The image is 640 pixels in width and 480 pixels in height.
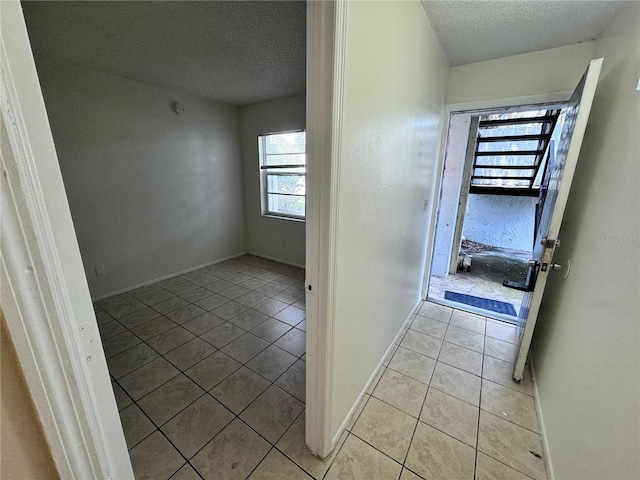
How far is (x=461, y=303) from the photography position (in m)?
2.85

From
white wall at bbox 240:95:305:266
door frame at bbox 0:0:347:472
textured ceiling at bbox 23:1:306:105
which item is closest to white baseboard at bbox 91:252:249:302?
white wall at bbox 240:95:305:266

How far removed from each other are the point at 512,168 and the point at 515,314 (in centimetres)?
238

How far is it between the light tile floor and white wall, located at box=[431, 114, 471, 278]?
1139 mm

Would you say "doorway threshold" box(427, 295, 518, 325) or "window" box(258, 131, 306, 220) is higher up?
"window" box(258, 131, 306, 220)

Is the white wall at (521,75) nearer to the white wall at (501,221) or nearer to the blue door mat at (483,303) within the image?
the blue door mat at (483,303)

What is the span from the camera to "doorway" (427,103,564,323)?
3078mm

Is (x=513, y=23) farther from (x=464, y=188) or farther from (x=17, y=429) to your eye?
(x=17, y=429)

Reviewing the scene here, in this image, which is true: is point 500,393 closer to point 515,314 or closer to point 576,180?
point 515,314

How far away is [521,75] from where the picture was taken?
6.88 ft

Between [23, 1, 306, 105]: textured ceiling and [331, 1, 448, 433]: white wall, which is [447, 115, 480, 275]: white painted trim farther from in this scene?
[23, 1, 306, 105]: textured ceiling

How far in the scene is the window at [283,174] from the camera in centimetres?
372

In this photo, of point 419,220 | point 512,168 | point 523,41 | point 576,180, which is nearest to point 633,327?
point 576,180

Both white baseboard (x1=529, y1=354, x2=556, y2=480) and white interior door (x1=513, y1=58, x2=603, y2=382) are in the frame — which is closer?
white baseboard (x1=529, y1=354, x2=556, y2=480)

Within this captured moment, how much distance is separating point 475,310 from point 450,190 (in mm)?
1607
